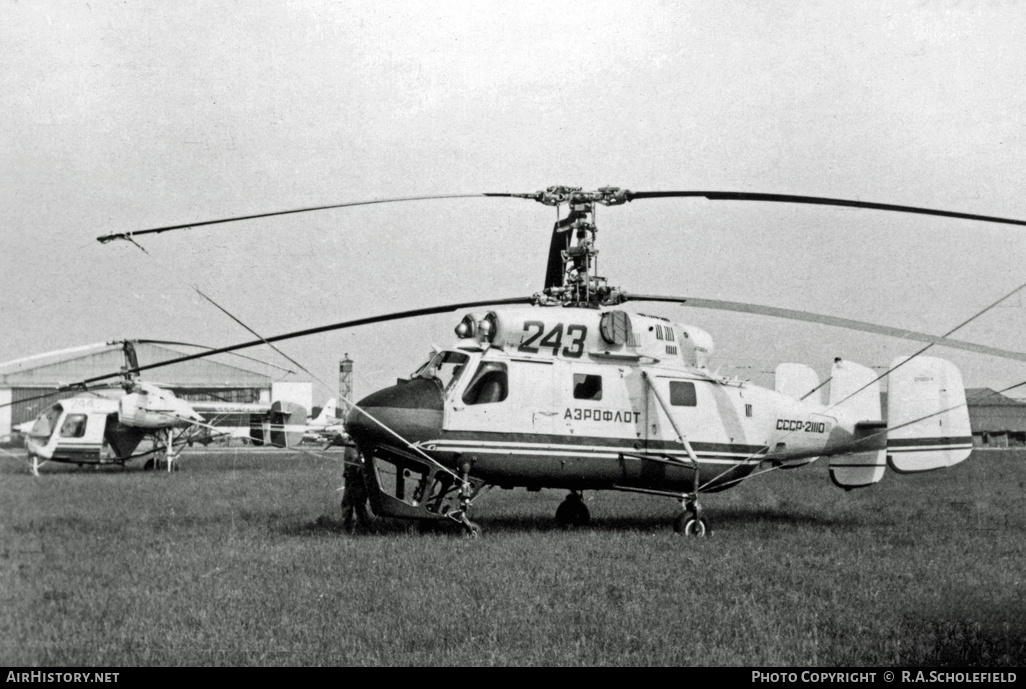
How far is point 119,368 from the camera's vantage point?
25641 millimetres

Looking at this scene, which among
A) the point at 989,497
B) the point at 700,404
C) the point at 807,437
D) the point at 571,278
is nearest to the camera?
the point at 571,278

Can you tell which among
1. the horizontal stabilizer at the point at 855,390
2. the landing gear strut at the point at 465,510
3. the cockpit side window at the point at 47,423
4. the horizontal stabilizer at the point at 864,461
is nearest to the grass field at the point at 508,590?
the landing gear strut at the point at 465,510

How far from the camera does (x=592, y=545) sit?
34.6 feet

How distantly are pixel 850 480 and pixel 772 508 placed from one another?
174cm

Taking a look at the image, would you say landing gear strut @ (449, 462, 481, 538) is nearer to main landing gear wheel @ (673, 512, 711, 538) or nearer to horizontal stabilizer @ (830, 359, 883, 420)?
main landing gear wheel @ (673, 512, 711, 538)

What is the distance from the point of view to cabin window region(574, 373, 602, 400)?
1210 centimetres

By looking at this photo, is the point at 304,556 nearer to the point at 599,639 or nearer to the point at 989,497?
the point at 599,639

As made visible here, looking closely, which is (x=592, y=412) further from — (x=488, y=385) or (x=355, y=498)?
(x=355, y=498)

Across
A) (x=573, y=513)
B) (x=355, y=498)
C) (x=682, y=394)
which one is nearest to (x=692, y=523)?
(x=682, y=394)

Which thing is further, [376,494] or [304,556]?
[376,494]

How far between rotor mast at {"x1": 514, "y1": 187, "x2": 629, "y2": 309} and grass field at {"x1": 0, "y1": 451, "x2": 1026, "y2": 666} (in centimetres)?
302

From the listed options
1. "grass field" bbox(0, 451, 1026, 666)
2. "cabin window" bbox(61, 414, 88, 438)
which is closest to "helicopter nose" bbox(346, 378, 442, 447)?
"grass field" bbox(0, 451, 1026, 666)

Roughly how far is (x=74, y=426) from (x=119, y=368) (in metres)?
1.92
